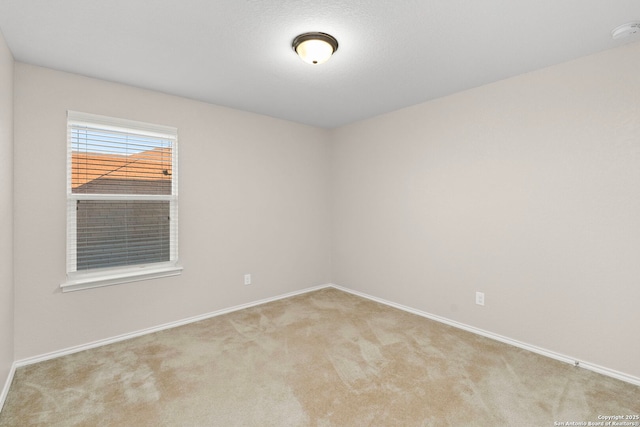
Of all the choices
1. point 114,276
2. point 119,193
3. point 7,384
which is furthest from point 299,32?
point 7,384

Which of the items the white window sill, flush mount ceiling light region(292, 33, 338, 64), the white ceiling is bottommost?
the white window sill

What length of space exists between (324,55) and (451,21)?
85cm

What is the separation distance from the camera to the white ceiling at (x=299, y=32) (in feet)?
6.04

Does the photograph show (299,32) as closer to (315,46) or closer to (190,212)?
(315,46)

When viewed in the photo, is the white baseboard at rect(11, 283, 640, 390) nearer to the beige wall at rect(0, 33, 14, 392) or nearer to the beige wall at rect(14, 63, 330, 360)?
the beige wall at rect(14, 63, 330, 360)

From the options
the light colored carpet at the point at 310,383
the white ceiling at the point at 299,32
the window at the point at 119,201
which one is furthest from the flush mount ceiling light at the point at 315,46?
the light colored carpet at the point at 310,383

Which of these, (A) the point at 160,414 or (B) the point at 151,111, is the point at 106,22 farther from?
(A) the point at 160,414

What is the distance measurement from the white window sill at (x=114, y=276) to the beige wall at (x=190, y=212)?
0.20 ft

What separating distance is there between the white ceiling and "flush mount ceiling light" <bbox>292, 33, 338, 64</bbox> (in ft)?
0.18

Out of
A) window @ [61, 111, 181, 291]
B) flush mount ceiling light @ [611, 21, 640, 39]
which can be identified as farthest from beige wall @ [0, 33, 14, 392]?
flush mount ceiling light @ [611, 21, 640, 39]

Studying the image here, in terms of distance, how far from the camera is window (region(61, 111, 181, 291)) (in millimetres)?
2770

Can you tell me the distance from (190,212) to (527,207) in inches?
132

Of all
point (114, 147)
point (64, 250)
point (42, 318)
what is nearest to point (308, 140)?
point (114, 147)

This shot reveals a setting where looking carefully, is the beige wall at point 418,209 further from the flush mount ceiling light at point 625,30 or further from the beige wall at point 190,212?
the flush mount ceiling light at point 625,30
